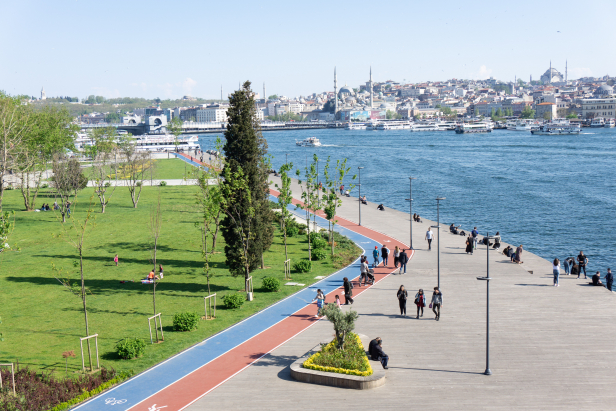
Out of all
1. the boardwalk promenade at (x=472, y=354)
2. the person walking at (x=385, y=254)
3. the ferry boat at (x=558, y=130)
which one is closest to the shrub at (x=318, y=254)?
the person walking at (x=385, y=254)

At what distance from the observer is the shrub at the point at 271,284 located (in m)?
26.2

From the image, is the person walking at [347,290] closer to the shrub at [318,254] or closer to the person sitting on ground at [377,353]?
the person sitting on ground at [377,353]

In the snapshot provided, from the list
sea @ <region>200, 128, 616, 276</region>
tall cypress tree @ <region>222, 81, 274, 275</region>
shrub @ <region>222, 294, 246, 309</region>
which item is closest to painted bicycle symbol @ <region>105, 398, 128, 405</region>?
shrub @ <region>222, 294, 246, 309</region>

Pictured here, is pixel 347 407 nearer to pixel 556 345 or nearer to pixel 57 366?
pixel 556 345

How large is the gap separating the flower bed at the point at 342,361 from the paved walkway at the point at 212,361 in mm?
2431

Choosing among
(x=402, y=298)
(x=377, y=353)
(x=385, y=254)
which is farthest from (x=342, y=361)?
(x=385, y=254)

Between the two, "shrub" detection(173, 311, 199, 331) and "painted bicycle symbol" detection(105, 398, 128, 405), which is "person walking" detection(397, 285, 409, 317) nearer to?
"shrub" detection(173, 311, 199, 331)

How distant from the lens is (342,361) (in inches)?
664

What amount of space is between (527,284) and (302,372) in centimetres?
1476

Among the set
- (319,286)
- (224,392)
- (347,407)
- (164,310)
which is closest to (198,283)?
(164,310)

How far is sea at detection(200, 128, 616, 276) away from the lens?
159ft

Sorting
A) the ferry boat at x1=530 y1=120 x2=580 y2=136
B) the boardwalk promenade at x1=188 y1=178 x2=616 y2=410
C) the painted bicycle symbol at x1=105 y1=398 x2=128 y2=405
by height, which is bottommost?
the painted bicycle symbol at x1=105 y1=398 x2=128 y2=405

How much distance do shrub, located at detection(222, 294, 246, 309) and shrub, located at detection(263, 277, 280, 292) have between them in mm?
2457

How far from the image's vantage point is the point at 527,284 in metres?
26.8
